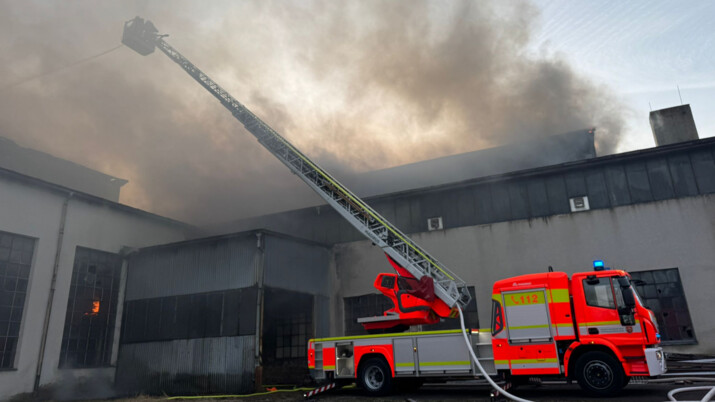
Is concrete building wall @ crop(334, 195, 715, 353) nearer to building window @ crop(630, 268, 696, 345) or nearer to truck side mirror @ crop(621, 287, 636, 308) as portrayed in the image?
building window @ crop(630, 268, 696, 345)

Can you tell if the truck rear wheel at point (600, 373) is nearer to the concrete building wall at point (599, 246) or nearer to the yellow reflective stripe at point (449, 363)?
the yellow reflective stripe at point (449, 363)

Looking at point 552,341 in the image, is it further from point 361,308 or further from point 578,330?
point 361,308

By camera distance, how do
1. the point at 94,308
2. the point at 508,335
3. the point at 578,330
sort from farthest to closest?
the point at 94,308 < the point at 508,335 < the point at 578,330

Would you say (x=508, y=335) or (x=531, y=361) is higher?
(x=508, y=335)

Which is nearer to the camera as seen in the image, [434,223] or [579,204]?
[579,204]

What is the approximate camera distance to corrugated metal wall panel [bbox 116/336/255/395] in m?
16.2

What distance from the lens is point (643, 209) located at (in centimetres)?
1667

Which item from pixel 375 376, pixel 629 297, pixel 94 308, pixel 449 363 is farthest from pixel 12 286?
pixel 629 297

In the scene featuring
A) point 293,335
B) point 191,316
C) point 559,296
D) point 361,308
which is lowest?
point 293,335

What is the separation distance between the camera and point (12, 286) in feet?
53.3

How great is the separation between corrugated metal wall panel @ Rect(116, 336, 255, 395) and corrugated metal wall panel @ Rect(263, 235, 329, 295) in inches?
104

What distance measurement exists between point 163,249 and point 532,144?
18817 millimetres

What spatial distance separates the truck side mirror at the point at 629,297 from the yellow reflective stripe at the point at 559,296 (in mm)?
1068

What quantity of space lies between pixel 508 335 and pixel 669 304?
910 cm
